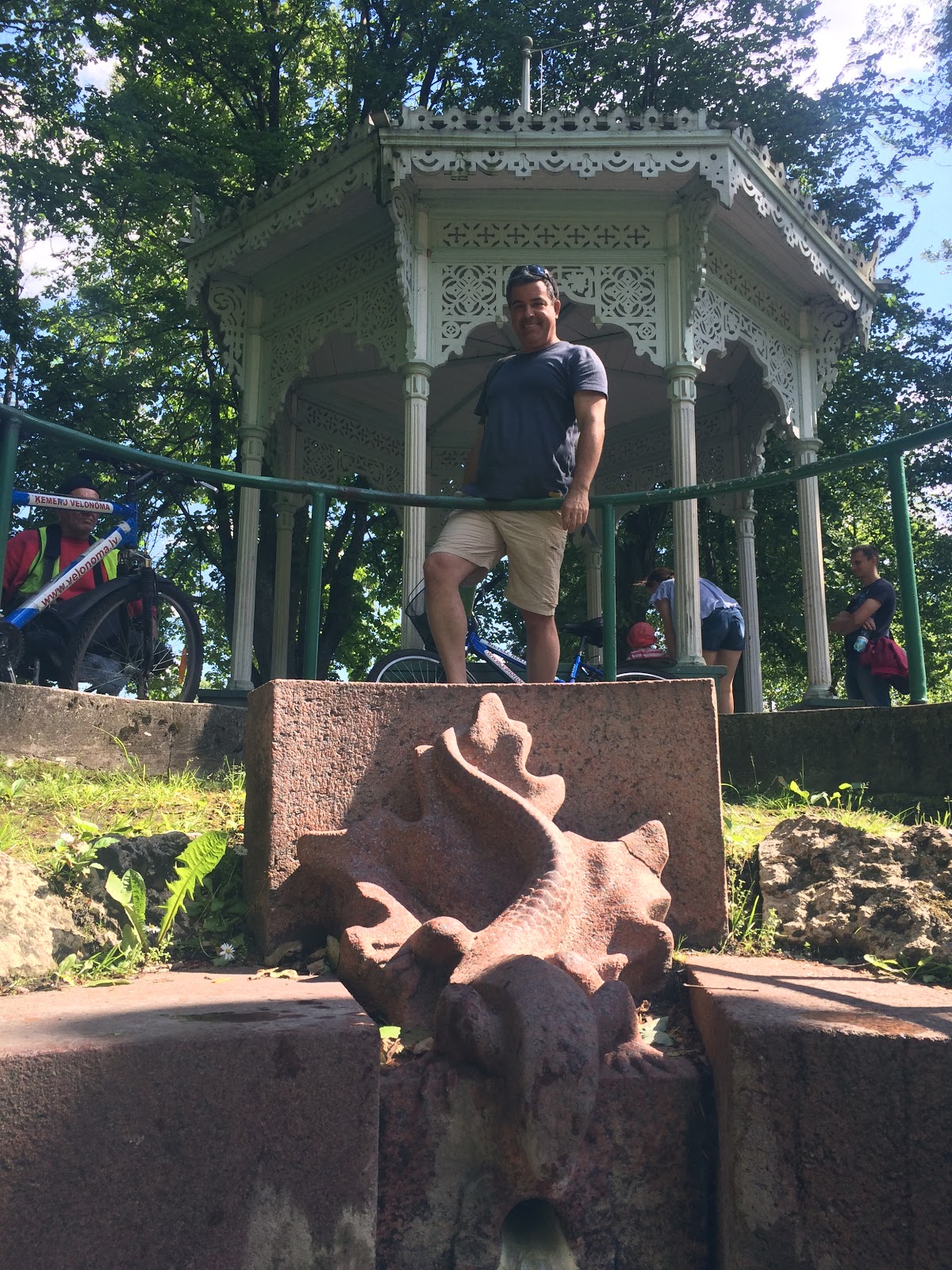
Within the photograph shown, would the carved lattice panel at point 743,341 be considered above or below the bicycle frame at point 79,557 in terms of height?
above

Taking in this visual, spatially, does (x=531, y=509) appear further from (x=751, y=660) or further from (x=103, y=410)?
(x=103, y=410)

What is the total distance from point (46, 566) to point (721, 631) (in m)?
4.72

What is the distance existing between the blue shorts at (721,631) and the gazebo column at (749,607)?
175 centimetres

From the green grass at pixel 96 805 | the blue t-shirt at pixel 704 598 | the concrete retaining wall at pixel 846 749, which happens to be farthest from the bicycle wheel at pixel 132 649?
the blue t-shirt at pixel 704 598

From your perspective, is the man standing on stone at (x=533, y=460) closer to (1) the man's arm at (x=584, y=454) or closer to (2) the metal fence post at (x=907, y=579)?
(1) the man's arm at (x=584, y=454)

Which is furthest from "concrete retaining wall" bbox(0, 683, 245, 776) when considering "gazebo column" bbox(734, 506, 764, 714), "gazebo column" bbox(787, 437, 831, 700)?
"gazebo column" bbox(734, 506, 764, 714)

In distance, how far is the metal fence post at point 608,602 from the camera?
180 inches

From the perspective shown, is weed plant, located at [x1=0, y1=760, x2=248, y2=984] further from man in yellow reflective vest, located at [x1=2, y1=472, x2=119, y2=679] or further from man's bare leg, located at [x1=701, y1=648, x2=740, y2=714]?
man's bare leg, located at [x1=701, y1=648, x2=740, y2=714]

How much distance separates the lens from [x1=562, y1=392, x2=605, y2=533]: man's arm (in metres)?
3.96

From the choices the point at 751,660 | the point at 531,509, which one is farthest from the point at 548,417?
the point at 751,660

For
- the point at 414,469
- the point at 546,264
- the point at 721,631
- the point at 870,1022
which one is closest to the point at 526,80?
the point at 546,264

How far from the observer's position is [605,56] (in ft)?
45.4

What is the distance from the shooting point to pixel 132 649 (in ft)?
17.3

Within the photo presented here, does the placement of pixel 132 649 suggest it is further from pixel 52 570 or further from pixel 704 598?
pixel 704 598
